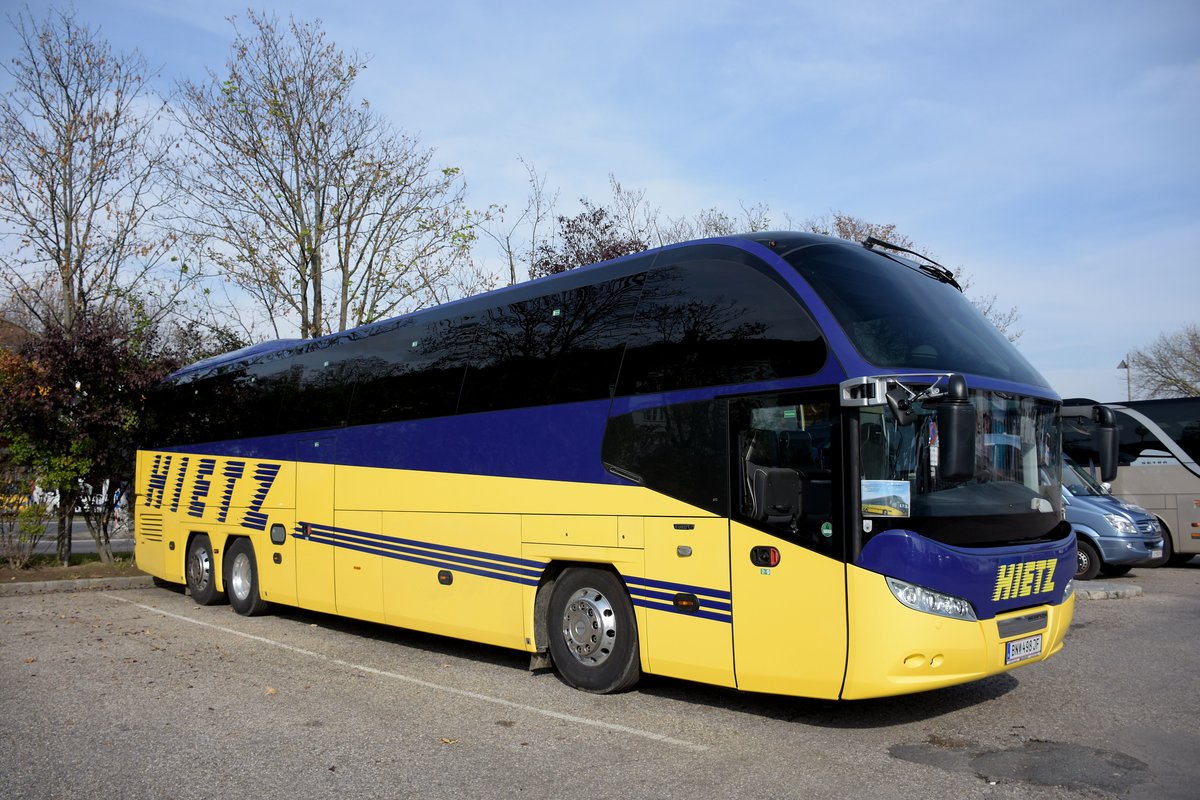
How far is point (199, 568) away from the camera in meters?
14.1

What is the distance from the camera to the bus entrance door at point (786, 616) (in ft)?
20.7

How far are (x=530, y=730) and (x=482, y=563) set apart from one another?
8.25 ft

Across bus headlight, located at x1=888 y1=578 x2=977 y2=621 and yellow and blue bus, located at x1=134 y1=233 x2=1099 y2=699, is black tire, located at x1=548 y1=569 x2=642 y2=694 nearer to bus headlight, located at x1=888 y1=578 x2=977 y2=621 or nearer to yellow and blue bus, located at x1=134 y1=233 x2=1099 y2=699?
yellow and blue bus, located at x1=134 y1=233 x2=1099 y2=699

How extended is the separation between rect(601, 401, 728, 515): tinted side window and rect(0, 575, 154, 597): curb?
38.0 ft

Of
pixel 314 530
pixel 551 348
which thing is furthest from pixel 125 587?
pixel 551 348

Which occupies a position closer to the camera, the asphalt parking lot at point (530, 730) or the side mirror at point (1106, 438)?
the asphalt parking lot at point (530, 730)

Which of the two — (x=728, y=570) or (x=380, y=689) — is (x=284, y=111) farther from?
(x=728, y=570)

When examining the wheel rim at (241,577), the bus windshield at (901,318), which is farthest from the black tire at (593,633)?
the wheel rim at (241,577)

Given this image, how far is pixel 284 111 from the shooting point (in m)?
20.0

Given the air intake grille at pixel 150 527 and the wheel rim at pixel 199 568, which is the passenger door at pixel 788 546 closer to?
the wheel rim at pixel 199 568

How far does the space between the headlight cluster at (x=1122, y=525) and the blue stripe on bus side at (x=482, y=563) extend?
11.7 metres

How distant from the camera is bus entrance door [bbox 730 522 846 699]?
631cm

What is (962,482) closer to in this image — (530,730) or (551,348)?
(530,730)

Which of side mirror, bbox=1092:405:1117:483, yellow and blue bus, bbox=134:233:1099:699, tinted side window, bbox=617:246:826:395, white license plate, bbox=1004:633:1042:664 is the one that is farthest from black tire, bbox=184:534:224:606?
side mirror, bbox=1092:405:1117:483
